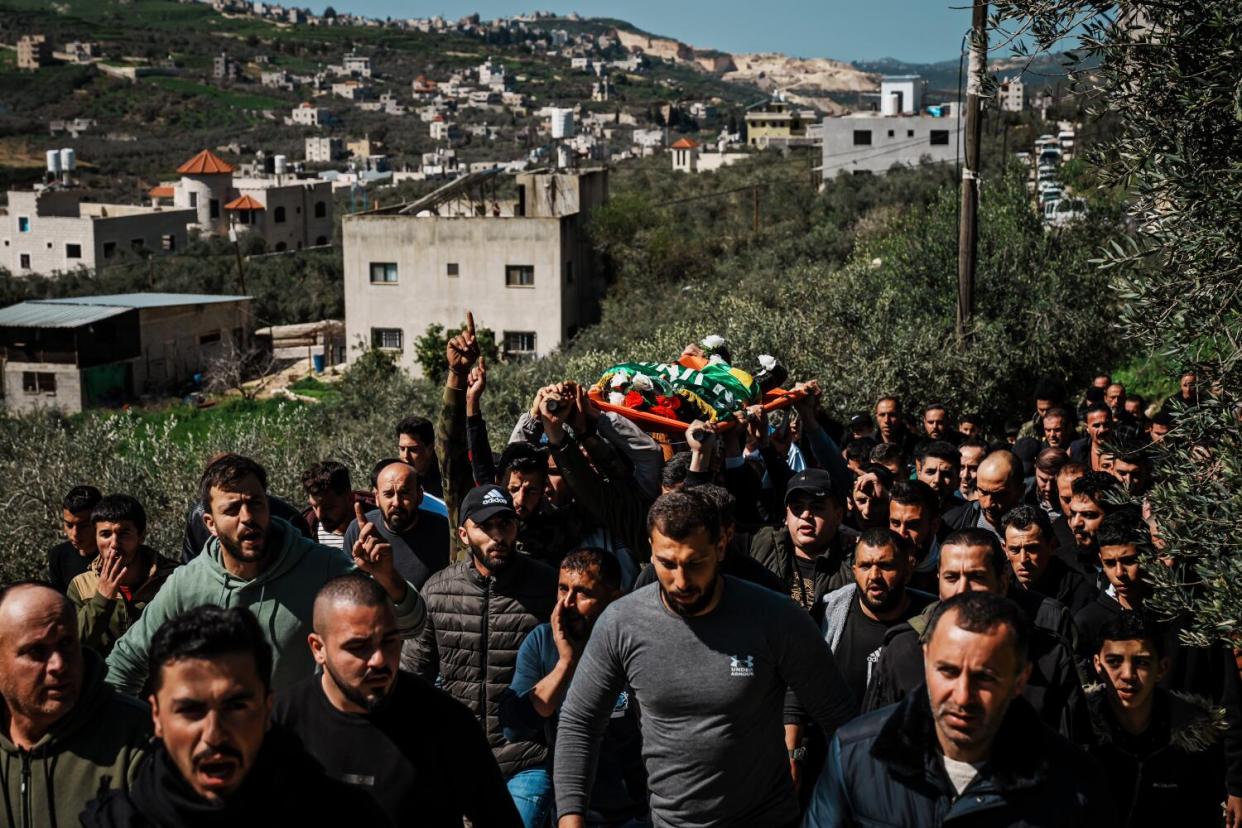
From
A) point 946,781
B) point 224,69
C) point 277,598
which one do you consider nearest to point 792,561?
point 277,598

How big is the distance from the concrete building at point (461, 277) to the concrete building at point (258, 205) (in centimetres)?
3871

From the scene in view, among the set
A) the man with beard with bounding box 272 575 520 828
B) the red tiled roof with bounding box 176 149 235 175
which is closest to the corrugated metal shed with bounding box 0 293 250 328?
the red tiled roof with bounding box 176 149 235 175

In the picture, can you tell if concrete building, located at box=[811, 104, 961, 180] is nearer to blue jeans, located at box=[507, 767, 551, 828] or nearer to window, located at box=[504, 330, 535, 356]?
window, located at box=[504, 330, 535, 356]

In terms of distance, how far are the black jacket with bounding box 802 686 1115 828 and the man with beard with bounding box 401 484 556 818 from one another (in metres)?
2.04

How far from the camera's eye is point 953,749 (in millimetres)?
3600

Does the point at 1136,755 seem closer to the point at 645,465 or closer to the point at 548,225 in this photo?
the point at 645,465

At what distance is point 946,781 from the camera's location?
3584mm

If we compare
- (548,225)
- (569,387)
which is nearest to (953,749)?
(569,387)

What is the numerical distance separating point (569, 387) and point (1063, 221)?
18.7m

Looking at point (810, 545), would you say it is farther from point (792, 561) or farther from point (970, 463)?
point (970, 463)

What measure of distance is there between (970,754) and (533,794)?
7.52 feet

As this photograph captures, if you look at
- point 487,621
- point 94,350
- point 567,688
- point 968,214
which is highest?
point 968,214

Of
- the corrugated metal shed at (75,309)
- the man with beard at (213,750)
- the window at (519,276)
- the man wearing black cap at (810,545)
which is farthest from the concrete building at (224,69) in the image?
the man with beard at (213,750)

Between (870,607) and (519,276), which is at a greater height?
(519,276)
